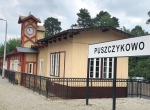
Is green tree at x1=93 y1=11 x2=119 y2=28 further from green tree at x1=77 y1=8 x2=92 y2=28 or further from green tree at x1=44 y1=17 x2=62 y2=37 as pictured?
green tree at x1=44 y1=17 x2=62 y2=37

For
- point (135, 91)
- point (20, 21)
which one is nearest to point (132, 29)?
point (20, 21)

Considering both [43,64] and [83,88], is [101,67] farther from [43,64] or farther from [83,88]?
[43,64]

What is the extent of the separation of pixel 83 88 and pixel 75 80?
0.73 metres

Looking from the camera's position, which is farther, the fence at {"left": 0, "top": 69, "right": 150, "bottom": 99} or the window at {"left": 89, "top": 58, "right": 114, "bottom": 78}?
the window at {"left": 89, "top": 58, "right": 114, "bottom": 78}

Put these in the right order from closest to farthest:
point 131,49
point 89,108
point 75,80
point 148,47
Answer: point 148,47 < point 131,49 < point 89,108 < point 75,80

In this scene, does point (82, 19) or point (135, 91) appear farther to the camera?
point (82, 19)

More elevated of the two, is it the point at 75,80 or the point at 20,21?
the point at 20,21

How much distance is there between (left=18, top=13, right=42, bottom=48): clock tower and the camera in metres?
22.5

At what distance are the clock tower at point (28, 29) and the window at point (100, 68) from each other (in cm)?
1149

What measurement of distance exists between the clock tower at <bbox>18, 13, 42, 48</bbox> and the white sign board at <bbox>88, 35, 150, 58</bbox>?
1465cm

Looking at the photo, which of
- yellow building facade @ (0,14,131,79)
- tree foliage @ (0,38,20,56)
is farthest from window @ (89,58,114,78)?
tree foliage @ (0,38,20,56)

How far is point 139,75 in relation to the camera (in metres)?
27.8

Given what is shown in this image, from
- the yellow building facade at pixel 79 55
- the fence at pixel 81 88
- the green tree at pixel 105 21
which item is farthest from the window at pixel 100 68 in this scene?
the green tree at pixel 105 21

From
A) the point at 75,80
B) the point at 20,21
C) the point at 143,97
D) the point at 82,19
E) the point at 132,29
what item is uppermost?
the point at 82,19
